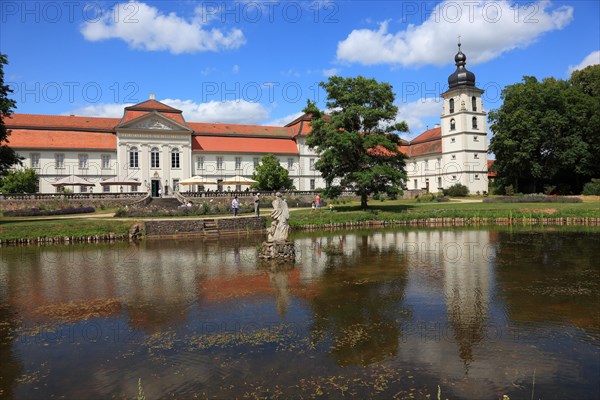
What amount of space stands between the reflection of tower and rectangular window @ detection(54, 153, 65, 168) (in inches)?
1873

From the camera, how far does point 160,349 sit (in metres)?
7.24

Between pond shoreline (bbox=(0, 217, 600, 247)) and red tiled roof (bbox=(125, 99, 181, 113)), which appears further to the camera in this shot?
red tiled roof (bbox=(125, 99, 181, 113))

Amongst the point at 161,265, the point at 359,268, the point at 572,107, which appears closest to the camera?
the point at 359,268

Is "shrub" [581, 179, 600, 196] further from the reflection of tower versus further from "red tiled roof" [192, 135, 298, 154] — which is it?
"red tiled roof" [192, 135, 298, 154]

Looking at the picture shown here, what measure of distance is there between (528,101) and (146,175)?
4518cm

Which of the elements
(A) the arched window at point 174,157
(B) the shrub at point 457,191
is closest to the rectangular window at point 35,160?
(A) the arched window at point 174,157

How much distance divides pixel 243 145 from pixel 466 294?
51.9m

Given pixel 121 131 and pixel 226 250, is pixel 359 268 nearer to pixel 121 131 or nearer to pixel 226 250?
pixel 226 250

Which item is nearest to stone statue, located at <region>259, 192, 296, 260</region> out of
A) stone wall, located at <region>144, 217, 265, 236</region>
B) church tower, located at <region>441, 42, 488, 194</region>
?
stone wall, located at <region>144, 217, 265, 236</region>

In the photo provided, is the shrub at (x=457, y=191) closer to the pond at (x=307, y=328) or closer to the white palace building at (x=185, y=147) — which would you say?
the white palace building at (x=185, y=147)

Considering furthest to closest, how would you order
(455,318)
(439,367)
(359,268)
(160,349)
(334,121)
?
(334,121), (359,268), (455,318), (160,349), (439,367)

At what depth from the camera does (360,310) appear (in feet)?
30.1

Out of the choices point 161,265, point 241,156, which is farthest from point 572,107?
point 161,265

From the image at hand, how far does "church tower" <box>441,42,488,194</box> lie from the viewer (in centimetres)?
6160
